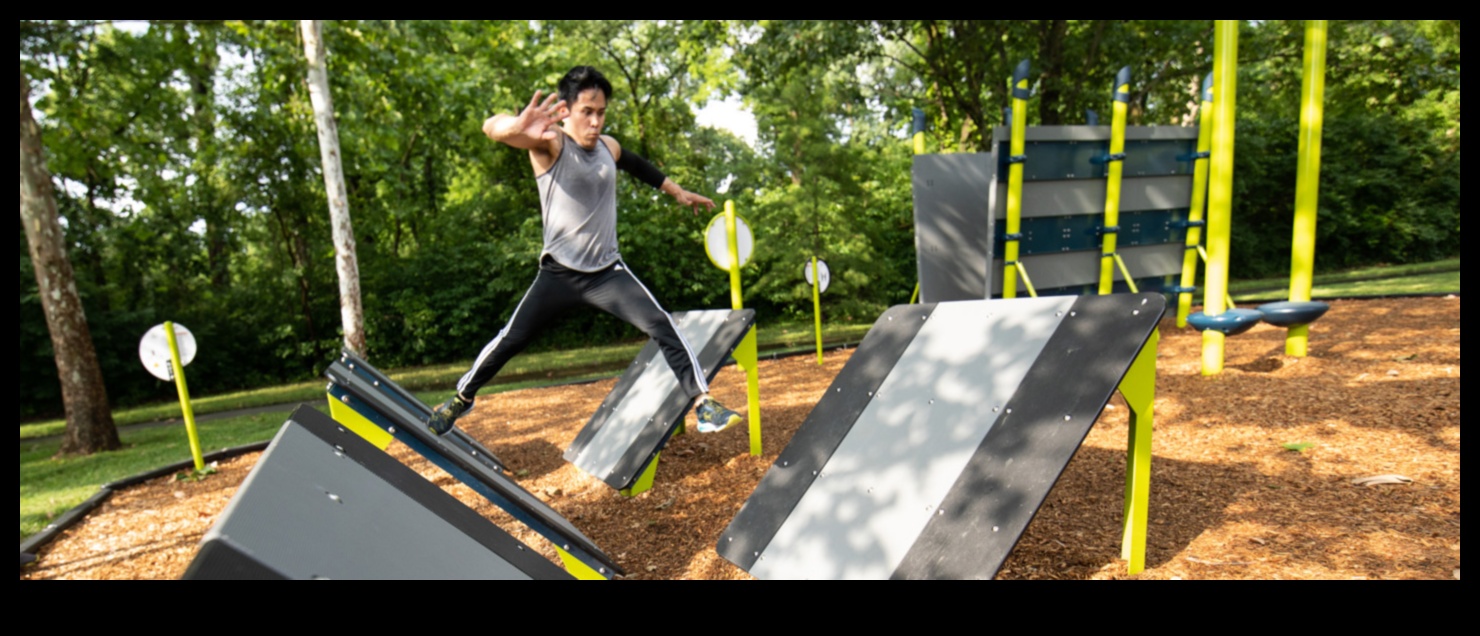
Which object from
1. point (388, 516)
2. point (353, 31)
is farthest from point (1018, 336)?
point (353, 31)

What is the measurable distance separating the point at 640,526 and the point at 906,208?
669 inches

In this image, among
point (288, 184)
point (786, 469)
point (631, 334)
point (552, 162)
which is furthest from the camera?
point (631, 334)

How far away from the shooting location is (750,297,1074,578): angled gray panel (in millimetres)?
2672

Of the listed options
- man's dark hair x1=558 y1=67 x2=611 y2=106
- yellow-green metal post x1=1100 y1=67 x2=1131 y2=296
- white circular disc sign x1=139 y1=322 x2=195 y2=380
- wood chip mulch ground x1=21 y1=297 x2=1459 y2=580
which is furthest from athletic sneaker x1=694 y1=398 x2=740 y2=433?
yellow-green metal post x1=1100 y1=67 x2=1131 y2=296

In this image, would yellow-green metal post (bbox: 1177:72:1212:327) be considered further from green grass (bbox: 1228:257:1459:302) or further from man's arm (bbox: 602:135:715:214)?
man's arm (bbox: 602:135:715:214)

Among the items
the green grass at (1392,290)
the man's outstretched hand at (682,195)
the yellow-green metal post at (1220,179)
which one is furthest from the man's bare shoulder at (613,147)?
the green grass at (1392,290)

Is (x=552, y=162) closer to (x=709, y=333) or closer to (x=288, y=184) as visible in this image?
(x=709, y=333)

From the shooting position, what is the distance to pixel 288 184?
17609 mm

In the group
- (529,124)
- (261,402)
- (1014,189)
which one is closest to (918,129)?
(1014,189)

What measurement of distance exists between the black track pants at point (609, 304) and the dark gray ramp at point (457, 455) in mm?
683

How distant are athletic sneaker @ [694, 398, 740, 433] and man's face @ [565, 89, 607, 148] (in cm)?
139

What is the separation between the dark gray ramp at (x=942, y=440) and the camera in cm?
246

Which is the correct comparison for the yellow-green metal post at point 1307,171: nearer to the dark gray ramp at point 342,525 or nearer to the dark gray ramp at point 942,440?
the dark gray ramp at point 942,440

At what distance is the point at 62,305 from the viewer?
8.31m
